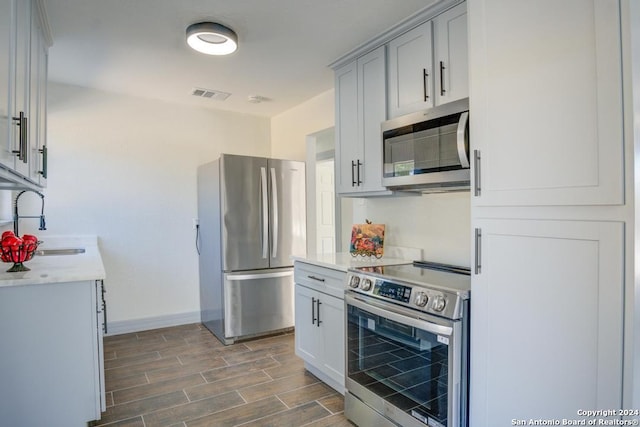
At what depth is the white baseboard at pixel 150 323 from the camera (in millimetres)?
3936

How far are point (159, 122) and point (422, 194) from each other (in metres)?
3.02

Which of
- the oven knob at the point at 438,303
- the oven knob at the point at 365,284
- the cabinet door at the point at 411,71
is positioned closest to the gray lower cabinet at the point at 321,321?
the oven knob at the point at 365,284

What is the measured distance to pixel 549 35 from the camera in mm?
1371

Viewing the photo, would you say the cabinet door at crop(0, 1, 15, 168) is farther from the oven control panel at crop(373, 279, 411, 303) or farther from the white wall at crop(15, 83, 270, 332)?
the white wall at crop(15, 83, 270, 332)

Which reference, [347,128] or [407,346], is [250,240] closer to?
[347,128]

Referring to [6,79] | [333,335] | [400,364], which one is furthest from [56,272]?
[400,364]

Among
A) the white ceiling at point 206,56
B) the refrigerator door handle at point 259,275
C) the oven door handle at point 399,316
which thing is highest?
the white ceiling at point 206,56

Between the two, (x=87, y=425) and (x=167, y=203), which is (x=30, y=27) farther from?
(x=167, y=203)

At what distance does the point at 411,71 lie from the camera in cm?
240

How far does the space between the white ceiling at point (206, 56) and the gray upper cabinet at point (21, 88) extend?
40 cm

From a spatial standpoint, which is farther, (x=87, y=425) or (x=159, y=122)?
(x=159, y=122)

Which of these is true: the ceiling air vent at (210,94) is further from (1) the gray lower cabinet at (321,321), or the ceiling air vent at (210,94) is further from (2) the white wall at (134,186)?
(1) the gray lower cabinet at (321,321)

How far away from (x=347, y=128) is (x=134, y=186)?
2.48 metres

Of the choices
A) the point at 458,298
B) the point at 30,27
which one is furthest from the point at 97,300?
the point at 458,298
